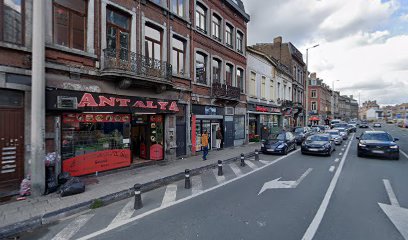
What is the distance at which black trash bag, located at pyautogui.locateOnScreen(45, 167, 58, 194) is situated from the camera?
667 cm

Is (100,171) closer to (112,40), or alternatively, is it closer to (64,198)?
(64,198)

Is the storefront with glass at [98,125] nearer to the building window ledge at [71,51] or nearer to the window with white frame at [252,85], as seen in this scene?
the building window ledge at [71,51]

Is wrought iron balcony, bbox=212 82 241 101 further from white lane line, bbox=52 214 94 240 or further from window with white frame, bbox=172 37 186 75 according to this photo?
white lane line, bbox=52 214 94 240

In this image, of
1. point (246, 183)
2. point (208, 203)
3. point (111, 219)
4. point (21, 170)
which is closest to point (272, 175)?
point (246, 183)

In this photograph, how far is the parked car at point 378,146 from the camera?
11.8 metres

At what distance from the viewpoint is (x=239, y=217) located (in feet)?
16.5

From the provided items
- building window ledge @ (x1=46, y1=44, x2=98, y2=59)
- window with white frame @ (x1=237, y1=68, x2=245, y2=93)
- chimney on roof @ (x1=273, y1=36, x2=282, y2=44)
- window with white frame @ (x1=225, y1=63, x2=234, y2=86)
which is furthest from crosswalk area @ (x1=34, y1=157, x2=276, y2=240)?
chimney on roof @ (x1=273, y1=36, x2=282, y2=44)

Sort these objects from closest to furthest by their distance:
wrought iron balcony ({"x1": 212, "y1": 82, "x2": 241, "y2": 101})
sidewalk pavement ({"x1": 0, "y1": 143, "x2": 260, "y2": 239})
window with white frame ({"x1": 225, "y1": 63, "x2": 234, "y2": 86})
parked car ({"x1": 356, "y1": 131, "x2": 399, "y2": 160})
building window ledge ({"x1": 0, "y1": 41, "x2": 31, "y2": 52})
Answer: sidewalk pavement ({"x1": 0, "y1": 143, "x2": 260, "y2": 239})
building window ledge ({"x1": 0, "y1": 41, "x2": 31, "y2": 52})
parked car ({"x1": 356, "y1": 131, "x2": 399, "y2": 160})
wrought iron balcony ({"x1": 212, "y1": 82, "x2": 241, "y2": 101})
window with white frame ({"x1": 225, "y1": 63, "x2": 234, "y2": 86})

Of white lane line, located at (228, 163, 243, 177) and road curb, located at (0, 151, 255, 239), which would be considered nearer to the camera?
road curb, located at (0, 151, 255, 239)

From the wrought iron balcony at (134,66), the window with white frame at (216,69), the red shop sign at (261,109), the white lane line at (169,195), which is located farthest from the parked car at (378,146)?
the wrought iron balcony at (134,66)

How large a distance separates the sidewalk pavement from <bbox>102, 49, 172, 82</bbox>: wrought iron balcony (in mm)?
4123

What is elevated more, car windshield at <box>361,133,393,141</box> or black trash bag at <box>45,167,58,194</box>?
car windshield at <box>361,133,393,141</box>

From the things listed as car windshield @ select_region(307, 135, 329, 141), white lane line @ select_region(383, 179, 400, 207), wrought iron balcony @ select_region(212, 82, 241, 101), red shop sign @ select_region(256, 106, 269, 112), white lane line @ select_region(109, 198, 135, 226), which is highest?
wrought iron balcony @ select_region(212, 82, 241, 101)

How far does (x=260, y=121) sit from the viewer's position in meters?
22.3
